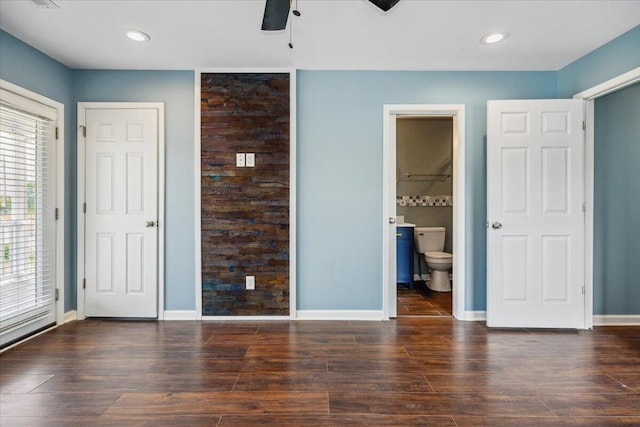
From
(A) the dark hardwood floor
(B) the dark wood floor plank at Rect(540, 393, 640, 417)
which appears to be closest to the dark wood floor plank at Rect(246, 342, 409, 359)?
(A) the dark hardwood floor

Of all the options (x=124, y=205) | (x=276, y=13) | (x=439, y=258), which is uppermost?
(x=276, y=13)

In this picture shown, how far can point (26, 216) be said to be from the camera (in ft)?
9.31

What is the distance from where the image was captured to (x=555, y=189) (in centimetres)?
309

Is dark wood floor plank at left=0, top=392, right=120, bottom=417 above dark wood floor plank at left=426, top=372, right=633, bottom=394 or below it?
below

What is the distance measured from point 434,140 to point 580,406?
391cm

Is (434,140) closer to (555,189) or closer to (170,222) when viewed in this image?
(555,189)

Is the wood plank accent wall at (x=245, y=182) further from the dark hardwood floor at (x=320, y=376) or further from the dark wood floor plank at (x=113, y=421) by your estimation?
the dark wood floor plank at (x=113, y=421)

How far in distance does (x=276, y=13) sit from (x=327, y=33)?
84 cm

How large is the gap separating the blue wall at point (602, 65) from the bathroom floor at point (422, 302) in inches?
93.9

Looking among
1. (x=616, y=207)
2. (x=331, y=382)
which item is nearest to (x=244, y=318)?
(x=331, y=382)

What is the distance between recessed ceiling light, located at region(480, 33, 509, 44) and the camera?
8.75ft

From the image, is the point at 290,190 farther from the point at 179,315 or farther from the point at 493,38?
the point at 493,38

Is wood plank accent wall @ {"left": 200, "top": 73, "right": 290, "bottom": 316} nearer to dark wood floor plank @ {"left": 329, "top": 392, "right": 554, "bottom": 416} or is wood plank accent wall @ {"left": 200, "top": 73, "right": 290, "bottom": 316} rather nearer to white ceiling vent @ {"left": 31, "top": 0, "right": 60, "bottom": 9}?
white ceiling vent @ {"left": 31, "top": 0, "right": 60, "bottom": 9}

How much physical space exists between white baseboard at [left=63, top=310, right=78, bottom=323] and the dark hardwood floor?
148 millimetres
